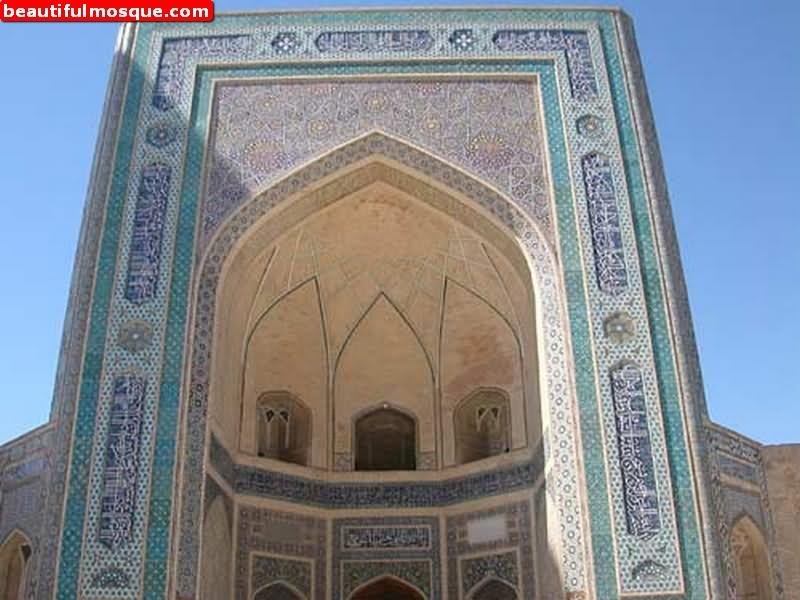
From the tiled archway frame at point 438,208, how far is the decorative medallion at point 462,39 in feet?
3.85

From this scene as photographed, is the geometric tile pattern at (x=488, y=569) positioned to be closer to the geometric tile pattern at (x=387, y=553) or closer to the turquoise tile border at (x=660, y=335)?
the geometric tile pattern at (x=387, y=553)

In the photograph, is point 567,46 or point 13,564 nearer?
point 13,564

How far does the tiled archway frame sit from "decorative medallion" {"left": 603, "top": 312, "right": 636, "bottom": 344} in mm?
330

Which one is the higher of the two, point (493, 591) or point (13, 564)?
point (13, 564)

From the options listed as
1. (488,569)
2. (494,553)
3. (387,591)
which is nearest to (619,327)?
(494,553)

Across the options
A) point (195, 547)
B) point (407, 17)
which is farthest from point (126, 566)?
point (407, 17)

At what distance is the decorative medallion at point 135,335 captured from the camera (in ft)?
26.0

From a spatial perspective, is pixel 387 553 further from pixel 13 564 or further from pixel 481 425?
pixel 13 564

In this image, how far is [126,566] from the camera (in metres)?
7.06

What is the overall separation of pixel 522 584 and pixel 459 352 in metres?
2.41

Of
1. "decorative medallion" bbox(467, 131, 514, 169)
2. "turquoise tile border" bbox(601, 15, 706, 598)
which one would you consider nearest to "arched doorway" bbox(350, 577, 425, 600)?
"turquoise tile border" bbox(601, 15, 706, 598)

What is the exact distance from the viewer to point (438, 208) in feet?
29.9

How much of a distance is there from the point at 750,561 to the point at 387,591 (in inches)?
125

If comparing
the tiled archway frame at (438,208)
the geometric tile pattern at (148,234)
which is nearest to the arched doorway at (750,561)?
the tiled archway frame at (438,208)
